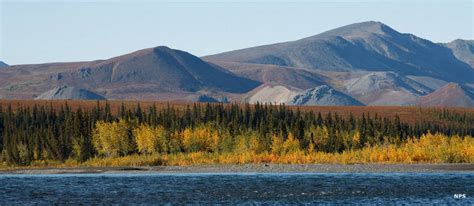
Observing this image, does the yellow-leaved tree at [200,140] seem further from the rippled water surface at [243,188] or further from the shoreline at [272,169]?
the rippled water surface at [243,188]

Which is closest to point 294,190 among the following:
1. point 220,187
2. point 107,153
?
point 220,187

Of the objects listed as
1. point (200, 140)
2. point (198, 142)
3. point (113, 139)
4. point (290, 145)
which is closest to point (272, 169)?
point (290, 145)

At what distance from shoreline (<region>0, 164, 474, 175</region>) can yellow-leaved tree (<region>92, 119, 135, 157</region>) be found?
19.1 meters

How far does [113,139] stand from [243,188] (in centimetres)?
6218

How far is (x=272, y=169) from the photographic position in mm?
109562

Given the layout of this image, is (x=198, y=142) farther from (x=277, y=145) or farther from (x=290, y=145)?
(x=290, y=145)

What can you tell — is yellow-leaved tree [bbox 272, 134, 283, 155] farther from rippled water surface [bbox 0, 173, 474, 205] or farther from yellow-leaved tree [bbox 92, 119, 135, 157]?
rippled water surface [bbox 0, 173, 474, 205]

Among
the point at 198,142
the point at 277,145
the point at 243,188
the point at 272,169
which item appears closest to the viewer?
the point at 243,188

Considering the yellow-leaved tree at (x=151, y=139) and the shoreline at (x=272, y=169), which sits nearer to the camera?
the shoreline at (x=272, y=169)

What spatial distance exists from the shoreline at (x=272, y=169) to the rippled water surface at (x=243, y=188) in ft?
22.4

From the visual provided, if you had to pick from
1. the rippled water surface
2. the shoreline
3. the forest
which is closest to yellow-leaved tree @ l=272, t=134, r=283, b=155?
the forest

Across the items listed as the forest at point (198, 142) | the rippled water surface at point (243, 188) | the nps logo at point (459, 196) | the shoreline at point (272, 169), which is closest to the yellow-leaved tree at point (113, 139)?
the forest at point (198, 142)

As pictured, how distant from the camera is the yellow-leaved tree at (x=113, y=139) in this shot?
13838 cm

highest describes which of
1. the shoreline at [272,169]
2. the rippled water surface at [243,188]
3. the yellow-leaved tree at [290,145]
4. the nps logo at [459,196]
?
the yellow-leaved tree at [290,145]
